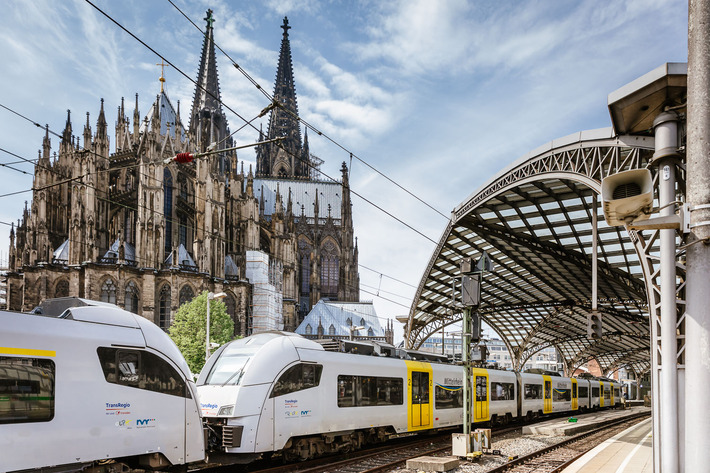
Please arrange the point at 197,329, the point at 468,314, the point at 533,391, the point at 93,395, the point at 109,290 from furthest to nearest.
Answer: the point at 109,290 < the point at 197,329 < the point at 533,391 < the point at 468,314 < the point at 93,395

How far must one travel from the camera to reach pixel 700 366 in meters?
5.98

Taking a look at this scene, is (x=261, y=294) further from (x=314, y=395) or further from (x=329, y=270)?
(x=314, y=395)

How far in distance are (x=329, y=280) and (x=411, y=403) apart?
77624 millimetres

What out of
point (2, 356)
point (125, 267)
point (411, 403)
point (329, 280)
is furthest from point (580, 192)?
point (329, 280)

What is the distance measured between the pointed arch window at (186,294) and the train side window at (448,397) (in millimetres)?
41449

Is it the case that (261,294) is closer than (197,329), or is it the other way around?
(197,329)

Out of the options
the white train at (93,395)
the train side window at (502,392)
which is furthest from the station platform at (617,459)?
the white train at (93,395)

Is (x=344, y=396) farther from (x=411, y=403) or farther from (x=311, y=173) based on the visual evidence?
(x=311, y=173)

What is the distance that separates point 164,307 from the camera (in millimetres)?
58594

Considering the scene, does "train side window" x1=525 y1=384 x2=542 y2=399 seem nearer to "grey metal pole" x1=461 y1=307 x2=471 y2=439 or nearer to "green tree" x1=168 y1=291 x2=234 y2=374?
"grey metal pole" x1=461 y1=307 x2=471 y2=439

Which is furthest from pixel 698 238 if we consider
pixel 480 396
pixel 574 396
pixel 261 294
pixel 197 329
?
pixel 261 294

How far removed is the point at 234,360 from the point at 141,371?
3.81 meters

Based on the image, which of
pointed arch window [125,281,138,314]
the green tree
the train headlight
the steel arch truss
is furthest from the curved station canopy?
pointed arch window [125,281,138,314]

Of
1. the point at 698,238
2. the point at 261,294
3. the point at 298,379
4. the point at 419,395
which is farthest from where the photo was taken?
the point at 261,294
